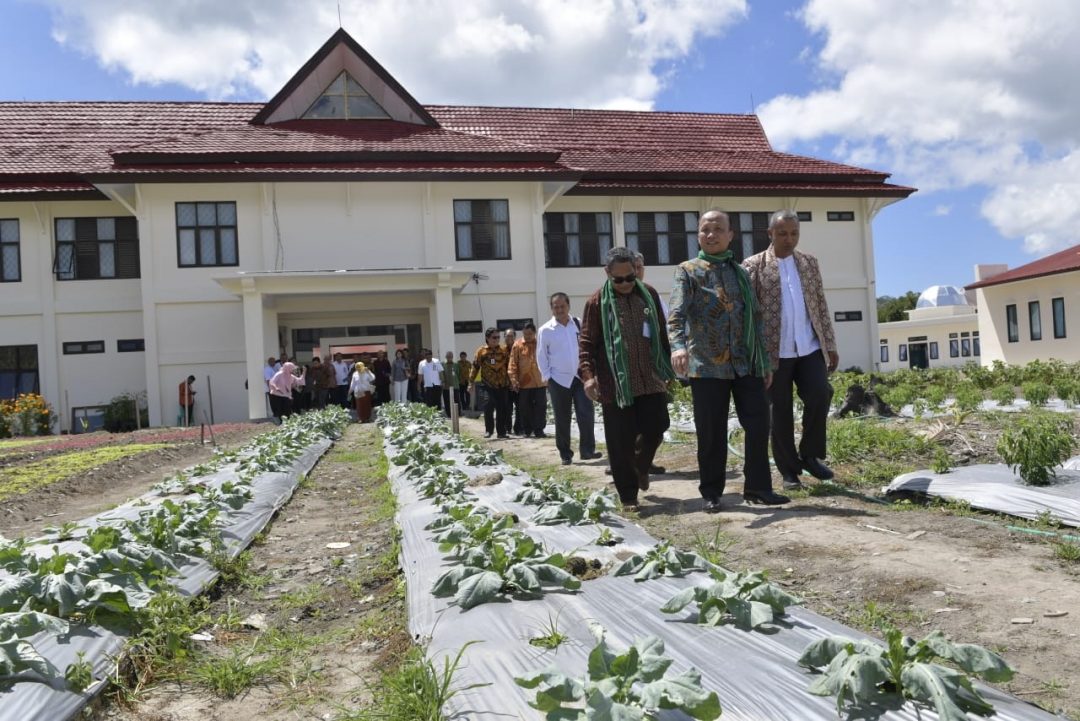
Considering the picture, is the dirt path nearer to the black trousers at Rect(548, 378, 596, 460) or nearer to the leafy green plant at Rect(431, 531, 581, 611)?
the leafy green plant at Rect(431, 531, 581, 611)

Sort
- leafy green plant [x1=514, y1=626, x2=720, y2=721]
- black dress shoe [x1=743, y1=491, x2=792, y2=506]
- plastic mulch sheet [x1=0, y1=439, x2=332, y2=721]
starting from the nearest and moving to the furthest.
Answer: leafy green plant [x1=514, y1=626, x2=720, y2=721] < plastic mulch sheet [x1=0, y1=439, x2=332, y2=721] < black dress shoe [x1=743, y1=491, x2=792, y2=506]

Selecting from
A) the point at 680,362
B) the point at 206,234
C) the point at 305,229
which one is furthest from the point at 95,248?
the point at 680,362

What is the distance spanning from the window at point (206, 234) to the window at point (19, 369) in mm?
4665

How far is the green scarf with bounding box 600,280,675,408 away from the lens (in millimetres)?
5676

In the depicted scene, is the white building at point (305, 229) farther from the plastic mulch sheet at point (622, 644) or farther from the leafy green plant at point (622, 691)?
the leafy green plant at point (622, 691)

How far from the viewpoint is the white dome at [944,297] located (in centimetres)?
5341

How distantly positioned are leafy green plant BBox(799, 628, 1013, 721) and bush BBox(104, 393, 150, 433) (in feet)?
72.3

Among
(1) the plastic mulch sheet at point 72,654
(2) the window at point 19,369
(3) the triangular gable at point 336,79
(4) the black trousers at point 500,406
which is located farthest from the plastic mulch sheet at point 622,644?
(3) the triangular gable at point 336,79

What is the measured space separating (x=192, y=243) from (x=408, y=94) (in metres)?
7.63

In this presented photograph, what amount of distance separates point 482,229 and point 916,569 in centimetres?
2059

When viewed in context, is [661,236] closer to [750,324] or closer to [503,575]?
[750,324]

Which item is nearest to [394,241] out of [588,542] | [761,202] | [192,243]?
[192,243]

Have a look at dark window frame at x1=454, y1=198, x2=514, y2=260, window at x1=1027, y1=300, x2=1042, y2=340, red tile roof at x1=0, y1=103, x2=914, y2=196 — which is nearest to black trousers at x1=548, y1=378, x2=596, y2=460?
red tile roof at x1=0, y1=103, x2=914, y2=196

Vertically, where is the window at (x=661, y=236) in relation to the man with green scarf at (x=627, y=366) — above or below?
above
